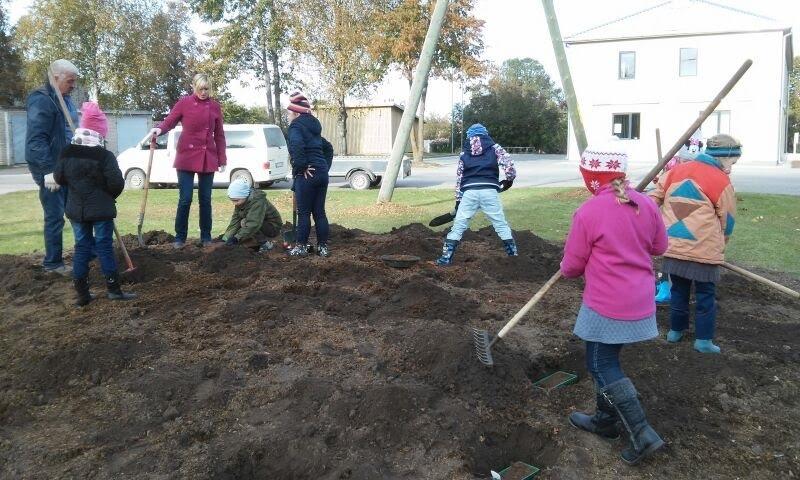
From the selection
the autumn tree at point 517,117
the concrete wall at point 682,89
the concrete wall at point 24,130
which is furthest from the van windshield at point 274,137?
the autumn tree at point 517,117

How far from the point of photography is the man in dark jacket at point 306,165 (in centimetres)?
736

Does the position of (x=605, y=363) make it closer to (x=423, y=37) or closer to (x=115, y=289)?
(x=115, y=289)

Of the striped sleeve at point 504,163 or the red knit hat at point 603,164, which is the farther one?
the striped sleeve at point 504,163

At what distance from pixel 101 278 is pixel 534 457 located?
16.1 ft

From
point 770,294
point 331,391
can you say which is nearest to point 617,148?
point 331,391

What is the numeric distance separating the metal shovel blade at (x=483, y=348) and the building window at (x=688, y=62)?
3553cm

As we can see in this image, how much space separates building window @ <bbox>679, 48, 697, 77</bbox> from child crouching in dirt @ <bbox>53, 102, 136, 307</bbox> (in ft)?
116

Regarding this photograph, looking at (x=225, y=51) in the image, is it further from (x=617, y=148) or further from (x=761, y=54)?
(x=617, y=148)

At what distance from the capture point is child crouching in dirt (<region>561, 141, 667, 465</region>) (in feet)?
10.6

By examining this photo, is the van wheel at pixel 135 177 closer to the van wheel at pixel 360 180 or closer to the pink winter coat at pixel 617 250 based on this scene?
the van wheel at pixel 360 180

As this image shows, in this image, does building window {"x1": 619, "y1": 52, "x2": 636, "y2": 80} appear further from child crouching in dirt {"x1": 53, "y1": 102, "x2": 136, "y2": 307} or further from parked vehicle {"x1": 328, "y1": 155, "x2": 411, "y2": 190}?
child crouching in dirt {"x1": 53, "y1": 102, "x2": 136, "y2": 307}

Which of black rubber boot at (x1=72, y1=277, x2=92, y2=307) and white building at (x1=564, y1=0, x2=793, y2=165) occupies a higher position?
white building at (x1=564, y1=0, x2=793, y2=165)

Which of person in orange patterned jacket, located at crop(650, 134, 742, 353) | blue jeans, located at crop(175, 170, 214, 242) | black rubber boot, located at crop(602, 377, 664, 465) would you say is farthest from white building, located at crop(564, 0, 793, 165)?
black rubber boot, located at crop(602, 377, 664, 465)

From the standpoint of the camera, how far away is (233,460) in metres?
3.10
